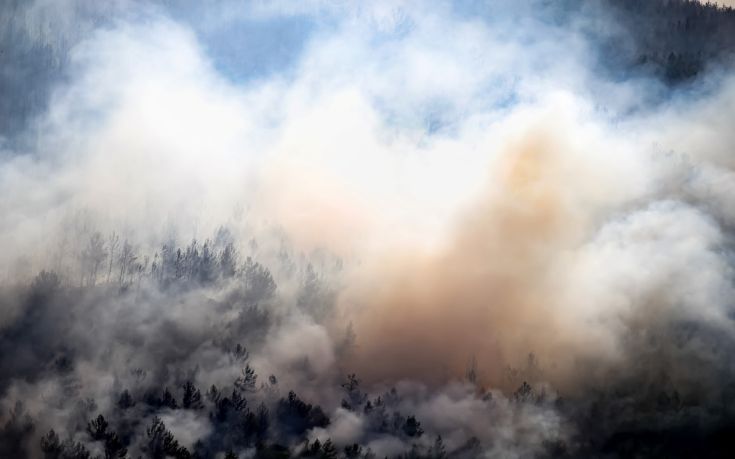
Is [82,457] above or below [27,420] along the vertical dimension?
below

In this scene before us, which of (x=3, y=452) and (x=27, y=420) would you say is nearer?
(x=3, y=452)

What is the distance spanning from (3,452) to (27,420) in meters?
13.6

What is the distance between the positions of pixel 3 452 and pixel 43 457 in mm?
11236

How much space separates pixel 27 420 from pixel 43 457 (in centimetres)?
1618

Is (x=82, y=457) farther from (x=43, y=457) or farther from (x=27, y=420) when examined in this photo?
(x=27, y=420)

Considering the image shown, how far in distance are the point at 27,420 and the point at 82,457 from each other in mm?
23988

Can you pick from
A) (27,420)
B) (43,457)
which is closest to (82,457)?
Answer: (43,457)

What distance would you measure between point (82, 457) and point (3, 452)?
22.3 metres

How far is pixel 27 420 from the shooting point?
199875 millimetres

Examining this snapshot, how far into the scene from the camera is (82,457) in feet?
632

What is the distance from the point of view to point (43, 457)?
190m

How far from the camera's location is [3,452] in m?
188
